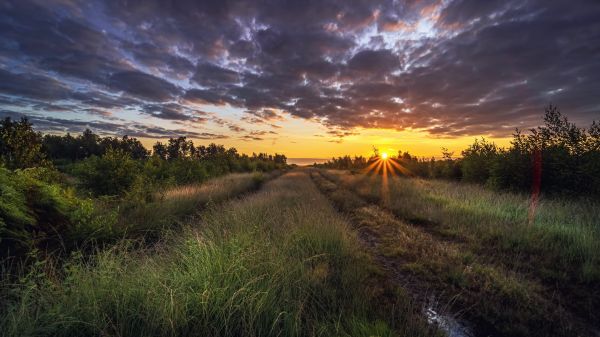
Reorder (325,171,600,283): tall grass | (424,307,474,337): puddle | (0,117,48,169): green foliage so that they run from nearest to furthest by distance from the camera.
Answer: (424,307,474,337): puddle, (325,171,600,283): tall grass, (0,117,48,169): green foliage

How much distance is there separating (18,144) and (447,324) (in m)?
10.4

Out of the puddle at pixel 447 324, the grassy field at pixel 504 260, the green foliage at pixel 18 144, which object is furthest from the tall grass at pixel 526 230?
the green foliage at pixel 18 144

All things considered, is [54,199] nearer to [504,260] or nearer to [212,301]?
[212,301]

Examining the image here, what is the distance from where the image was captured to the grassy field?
3734 millimetres

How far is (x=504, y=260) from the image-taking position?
18.5ft

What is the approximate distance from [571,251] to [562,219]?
3060 millimetres

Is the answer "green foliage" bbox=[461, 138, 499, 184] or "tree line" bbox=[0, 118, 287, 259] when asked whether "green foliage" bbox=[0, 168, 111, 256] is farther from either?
"green foliage" bbox=[461, 138, 499, 184]

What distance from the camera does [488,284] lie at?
452cm

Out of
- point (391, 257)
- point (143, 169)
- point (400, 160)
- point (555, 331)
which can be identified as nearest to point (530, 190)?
point (391, 257)

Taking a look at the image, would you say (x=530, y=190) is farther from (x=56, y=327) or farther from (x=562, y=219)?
(x=56, y=327)

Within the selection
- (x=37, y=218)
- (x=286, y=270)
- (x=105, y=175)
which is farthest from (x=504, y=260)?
(x=105, y=175)

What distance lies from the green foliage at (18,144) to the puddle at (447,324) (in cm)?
988

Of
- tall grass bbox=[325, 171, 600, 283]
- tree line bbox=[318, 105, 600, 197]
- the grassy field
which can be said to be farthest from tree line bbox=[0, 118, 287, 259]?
tree line bbox=[318, 105, 600, 197]

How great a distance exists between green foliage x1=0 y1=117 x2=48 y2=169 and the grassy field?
381 inches
